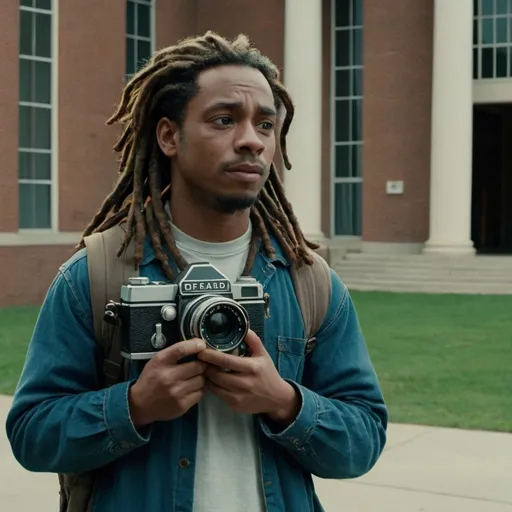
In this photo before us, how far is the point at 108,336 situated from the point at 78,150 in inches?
796

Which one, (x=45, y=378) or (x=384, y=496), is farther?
A: (x=384, y=496)

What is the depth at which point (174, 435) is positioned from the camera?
2.18 metres

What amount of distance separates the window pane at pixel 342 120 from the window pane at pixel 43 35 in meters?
8.31

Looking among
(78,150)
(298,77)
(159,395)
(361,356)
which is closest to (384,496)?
(361,356)

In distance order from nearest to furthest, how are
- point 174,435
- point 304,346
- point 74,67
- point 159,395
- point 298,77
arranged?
point 159,395 < point 174,435 < point 304,346 < point 74,67 < point 298,77

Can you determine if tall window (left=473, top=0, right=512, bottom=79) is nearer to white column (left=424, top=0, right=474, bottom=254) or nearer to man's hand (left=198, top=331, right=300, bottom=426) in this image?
white column (left=424, top=0, right=474, bottom=254)

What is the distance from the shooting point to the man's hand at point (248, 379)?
202 centimetres

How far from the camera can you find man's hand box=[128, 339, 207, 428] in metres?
2.00

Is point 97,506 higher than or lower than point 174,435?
lower

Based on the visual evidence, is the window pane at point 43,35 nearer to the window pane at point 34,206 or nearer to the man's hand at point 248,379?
the window pane at point 34,206

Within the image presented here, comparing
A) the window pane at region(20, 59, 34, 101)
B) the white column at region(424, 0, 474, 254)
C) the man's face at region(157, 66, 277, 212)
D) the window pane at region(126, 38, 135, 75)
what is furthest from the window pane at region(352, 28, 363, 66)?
the man's face at region(157, 66, 277, 212)

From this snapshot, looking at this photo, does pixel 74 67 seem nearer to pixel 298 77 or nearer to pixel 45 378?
pixel 298 77

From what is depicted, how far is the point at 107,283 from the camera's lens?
223 cm

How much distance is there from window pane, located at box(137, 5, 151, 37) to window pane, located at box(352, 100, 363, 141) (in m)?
5.49
